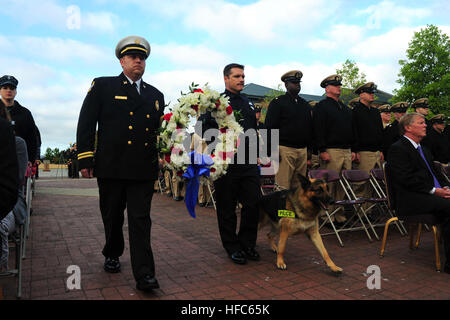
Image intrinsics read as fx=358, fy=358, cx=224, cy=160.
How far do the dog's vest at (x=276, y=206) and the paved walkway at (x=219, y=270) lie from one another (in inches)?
24.2

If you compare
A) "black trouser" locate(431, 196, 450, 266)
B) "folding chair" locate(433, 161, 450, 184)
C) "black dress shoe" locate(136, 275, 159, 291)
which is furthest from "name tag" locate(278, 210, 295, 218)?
"folding chair" locate(433, 161, 450, 184)

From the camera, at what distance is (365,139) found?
7188 millimetres

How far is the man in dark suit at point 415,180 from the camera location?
432cm

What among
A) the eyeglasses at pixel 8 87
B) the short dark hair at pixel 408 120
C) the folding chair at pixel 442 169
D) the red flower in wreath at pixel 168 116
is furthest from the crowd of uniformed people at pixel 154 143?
the short dark hair at pixel 408 120

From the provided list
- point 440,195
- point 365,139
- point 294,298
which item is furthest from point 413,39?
point 294,298

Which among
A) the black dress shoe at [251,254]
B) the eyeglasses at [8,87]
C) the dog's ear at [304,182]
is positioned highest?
the eyeglasses at [8,87]

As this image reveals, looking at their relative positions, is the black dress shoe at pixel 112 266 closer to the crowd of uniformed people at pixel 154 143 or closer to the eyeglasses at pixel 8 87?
the crowd of uniformed people at pixel 154 143

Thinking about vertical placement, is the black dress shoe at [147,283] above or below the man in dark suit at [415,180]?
below

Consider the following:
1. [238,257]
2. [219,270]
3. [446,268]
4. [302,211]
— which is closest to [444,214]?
[446,268]

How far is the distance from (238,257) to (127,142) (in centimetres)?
202

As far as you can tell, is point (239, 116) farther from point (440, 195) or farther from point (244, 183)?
point (440, 195)

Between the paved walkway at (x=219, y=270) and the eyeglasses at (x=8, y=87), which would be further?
the eyeglasses at (x=8, y=87)

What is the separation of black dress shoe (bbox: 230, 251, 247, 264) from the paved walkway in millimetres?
71

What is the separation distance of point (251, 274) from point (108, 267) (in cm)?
163
